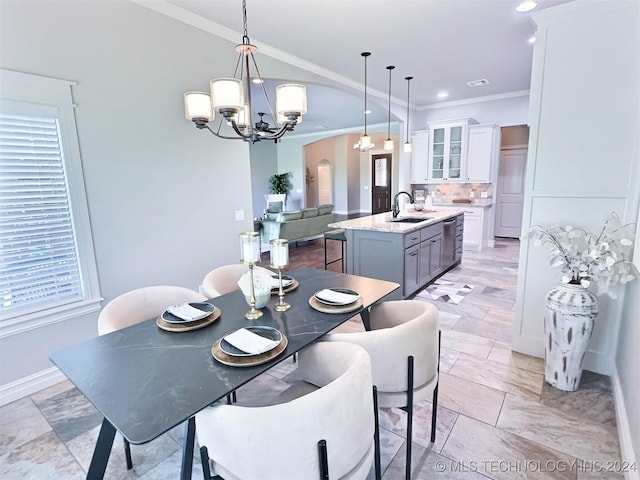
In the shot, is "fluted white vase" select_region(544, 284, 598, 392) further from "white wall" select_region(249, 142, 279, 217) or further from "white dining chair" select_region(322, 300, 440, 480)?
"white wall" select_region(249, 142, 279, 217)

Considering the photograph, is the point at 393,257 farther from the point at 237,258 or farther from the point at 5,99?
the point at 5,99

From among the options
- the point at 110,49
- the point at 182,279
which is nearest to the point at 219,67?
the point at 110,49

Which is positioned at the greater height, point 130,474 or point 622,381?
point 622,381

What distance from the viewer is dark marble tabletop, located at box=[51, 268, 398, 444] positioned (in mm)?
1019

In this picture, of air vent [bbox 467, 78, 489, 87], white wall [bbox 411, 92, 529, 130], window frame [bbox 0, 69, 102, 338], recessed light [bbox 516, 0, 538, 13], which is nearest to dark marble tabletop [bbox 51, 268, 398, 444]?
window frame [bbox 0, 69, 102, 338]

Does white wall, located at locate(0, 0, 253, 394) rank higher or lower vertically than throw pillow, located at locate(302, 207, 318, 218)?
higher

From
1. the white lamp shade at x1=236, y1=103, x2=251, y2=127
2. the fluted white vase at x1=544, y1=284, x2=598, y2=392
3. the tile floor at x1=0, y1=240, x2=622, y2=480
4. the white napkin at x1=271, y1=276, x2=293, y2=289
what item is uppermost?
the white lamp shade at x1=236, y1=103, x2=251, y2=127

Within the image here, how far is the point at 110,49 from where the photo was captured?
252cm

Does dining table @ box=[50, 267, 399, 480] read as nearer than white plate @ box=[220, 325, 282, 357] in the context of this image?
Yes

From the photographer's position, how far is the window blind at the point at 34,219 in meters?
2.16

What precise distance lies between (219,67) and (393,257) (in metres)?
2.64

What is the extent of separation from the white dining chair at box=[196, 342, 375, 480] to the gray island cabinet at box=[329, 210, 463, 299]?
2.55 metres

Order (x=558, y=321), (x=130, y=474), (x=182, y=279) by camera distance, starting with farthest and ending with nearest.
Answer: (x=182, y=279), (x=558, y=321), (x=130, y=474)

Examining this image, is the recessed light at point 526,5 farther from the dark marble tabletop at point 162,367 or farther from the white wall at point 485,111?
the white wall at point 485,111
